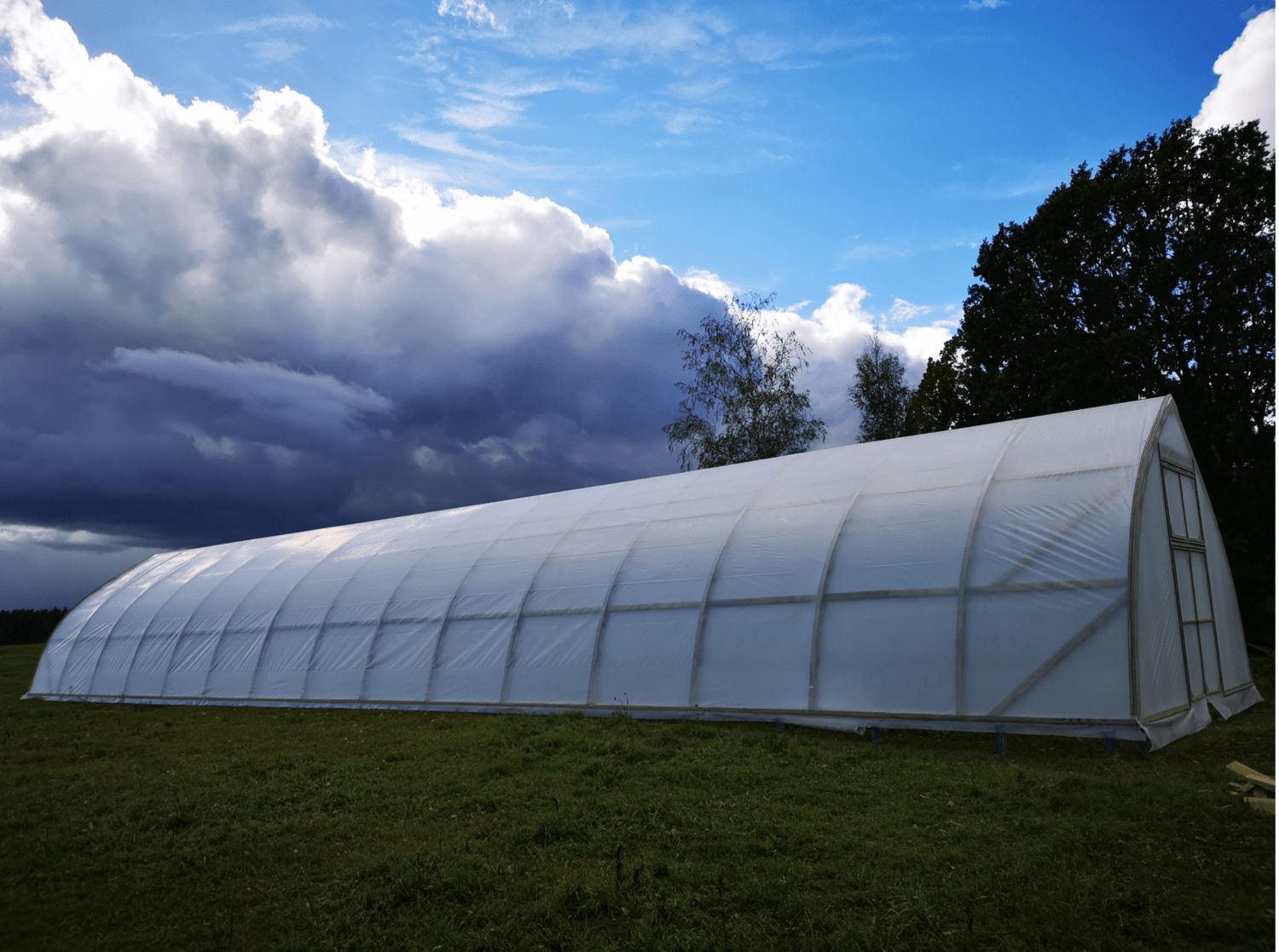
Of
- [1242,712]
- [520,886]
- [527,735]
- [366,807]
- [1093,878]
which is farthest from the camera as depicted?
[1242,712]

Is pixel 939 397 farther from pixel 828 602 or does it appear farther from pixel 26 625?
pixel 26 625

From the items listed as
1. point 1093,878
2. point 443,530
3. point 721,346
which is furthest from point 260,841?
point 721,346

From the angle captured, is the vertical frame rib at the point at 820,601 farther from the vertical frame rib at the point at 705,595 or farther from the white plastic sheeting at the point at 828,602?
the vertical frame rib at the point at 705,595

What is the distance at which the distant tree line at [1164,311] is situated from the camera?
29859 millimetres

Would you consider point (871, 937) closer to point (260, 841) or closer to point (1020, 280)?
point (260, 841)

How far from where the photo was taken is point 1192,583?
654 inches

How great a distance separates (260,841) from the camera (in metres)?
9.52

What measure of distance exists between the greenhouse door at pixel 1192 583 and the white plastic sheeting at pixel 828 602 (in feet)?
0.27

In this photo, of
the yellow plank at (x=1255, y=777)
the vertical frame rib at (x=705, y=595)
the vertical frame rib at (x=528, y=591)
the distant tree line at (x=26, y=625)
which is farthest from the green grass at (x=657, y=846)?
the distant tree line at (x=26, y=625)

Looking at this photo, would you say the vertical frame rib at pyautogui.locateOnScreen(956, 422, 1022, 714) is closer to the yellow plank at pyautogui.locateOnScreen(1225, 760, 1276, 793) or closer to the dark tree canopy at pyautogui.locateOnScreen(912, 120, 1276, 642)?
the yellow plank at pyautogui.locateOnScreen(1225, 760, 1276, 793)

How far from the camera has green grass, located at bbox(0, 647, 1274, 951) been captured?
665 cm

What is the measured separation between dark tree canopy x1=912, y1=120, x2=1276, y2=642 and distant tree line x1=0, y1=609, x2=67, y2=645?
61.9 meters

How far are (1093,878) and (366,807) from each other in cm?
804

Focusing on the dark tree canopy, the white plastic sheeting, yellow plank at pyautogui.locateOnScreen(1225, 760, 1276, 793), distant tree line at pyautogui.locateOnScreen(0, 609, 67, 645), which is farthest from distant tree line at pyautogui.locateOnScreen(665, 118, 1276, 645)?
distant tree line at pyautogui.locateOnScreen(0, 609, 67, 645)
